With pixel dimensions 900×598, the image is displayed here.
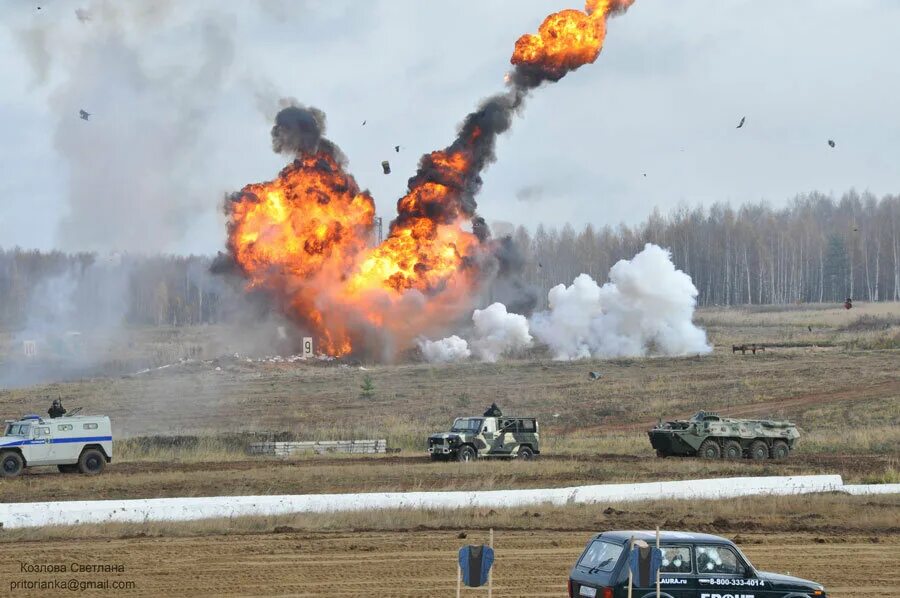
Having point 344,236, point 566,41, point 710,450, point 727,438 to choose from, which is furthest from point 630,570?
point 344,236

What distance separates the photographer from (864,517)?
2673cm

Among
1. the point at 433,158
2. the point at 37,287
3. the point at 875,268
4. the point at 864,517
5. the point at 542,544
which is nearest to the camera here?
the point at 542,544

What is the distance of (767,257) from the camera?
13988 centimetres

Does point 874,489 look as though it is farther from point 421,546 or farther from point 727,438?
point 421,546

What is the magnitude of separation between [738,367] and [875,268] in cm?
7957

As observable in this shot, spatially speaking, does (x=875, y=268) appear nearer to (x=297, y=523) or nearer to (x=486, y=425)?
(x=486, y=425)

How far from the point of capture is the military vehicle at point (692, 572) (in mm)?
14875

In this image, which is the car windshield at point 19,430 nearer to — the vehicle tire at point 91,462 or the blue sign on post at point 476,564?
the vehicle tire at point 91,462

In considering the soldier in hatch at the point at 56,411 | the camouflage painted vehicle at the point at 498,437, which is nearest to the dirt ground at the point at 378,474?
the camouflage painted vehicle at the point at 498,437

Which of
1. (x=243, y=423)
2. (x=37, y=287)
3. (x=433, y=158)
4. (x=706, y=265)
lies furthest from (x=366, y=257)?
(x=706, y=265)

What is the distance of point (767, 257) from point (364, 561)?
126m

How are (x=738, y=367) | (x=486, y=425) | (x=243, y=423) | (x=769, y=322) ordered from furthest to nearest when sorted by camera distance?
(x=769, y=322), (x=738, y=367), (x=243, y=423), (x=486, y=425)

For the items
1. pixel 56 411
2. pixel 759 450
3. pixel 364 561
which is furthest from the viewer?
pixel 759 450

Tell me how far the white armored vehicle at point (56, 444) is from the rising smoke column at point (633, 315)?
48169 millimetres
